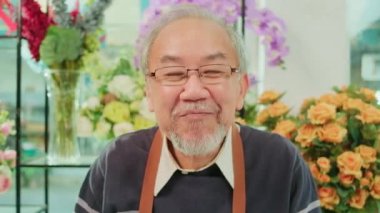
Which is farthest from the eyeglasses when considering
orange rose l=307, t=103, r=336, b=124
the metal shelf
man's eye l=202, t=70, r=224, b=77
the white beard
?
the metal shelf

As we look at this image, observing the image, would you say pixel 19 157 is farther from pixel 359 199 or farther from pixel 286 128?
pixel 359 199

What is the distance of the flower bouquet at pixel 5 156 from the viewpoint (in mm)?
1423

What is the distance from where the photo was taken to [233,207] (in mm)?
1099

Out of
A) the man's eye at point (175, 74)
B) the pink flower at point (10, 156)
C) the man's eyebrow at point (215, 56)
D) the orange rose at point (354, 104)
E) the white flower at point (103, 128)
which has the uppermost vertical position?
the man's eyebrow at point (215, 56)

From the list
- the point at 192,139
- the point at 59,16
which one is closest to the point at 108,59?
the point at 59,16

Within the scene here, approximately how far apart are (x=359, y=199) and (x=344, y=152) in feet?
0.49

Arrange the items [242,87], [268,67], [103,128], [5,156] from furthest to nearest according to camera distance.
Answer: [268,67]
[103,128]
[5,156]
[242,87]

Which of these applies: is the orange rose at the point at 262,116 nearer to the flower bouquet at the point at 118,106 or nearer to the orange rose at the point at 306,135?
the orange rose at the point at 306,135

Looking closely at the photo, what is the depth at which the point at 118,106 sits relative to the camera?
1.66 m

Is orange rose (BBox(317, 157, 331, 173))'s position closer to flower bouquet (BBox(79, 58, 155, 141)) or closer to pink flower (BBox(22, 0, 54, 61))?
flower bouquet (BBox(79, 58, 155, 141))

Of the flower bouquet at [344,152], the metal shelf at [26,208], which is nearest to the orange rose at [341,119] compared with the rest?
the flower bouquet at [344,152]

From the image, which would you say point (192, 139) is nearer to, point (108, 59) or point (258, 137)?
point (258, 137)

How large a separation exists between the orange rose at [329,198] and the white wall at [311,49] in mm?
597

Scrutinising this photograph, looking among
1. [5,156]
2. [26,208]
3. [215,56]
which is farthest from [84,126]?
[215,56]
